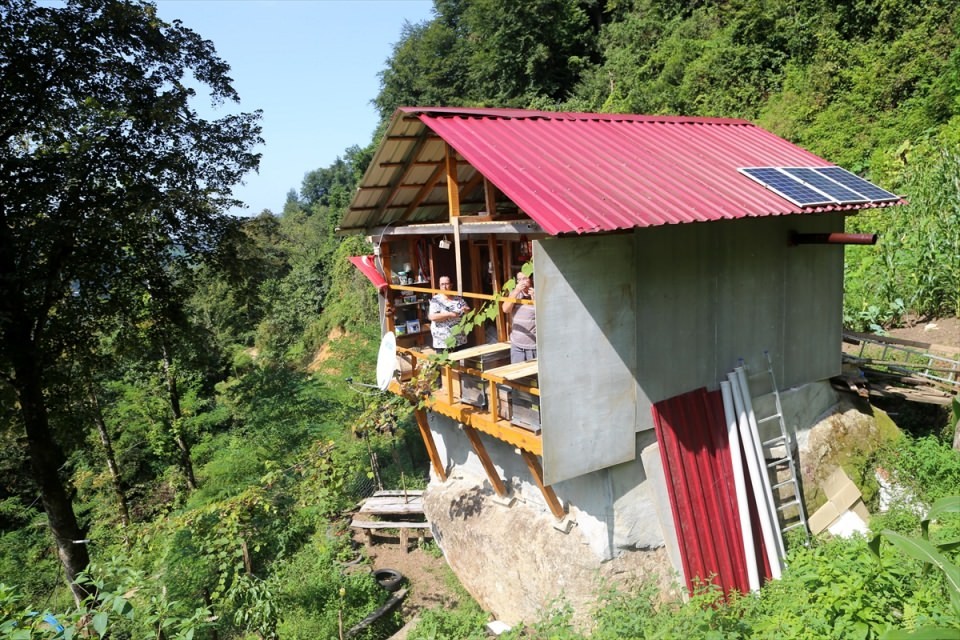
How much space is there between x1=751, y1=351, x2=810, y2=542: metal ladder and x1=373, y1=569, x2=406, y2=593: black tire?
271 inches

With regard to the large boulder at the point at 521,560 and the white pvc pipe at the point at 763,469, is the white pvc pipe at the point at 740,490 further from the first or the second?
the large boulder at the point at 521,560

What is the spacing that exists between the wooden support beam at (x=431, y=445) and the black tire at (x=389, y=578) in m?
2.24

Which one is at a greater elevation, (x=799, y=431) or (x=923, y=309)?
(x=923, y=309)

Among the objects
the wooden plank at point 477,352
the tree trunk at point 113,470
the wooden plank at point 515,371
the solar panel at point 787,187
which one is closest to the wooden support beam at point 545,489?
the wooden plank at point 515,371

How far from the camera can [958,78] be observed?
49.4 ft

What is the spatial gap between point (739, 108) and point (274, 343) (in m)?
25.9

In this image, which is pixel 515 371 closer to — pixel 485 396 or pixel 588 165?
pixel 485 396

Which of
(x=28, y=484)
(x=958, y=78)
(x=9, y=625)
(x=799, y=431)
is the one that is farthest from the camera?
(x=28, y=484)

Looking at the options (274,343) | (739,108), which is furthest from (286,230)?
(739,108)

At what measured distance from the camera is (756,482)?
25.9 ft

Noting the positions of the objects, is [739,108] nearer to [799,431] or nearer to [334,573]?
[799,431]

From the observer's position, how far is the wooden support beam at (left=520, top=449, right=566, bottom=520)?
24.6ft

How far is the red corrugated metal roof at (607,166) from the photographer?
616cm

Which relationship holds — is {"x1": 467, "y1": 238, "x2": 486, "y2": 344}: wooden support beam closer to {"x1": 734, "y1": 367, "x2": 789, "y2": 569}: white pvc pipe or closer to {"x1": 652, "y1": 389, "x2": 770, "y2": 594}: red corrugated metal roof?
{"x1": 652, "y1": 389, "x2": 770, "y2": 594}: red corrugated metal roof
